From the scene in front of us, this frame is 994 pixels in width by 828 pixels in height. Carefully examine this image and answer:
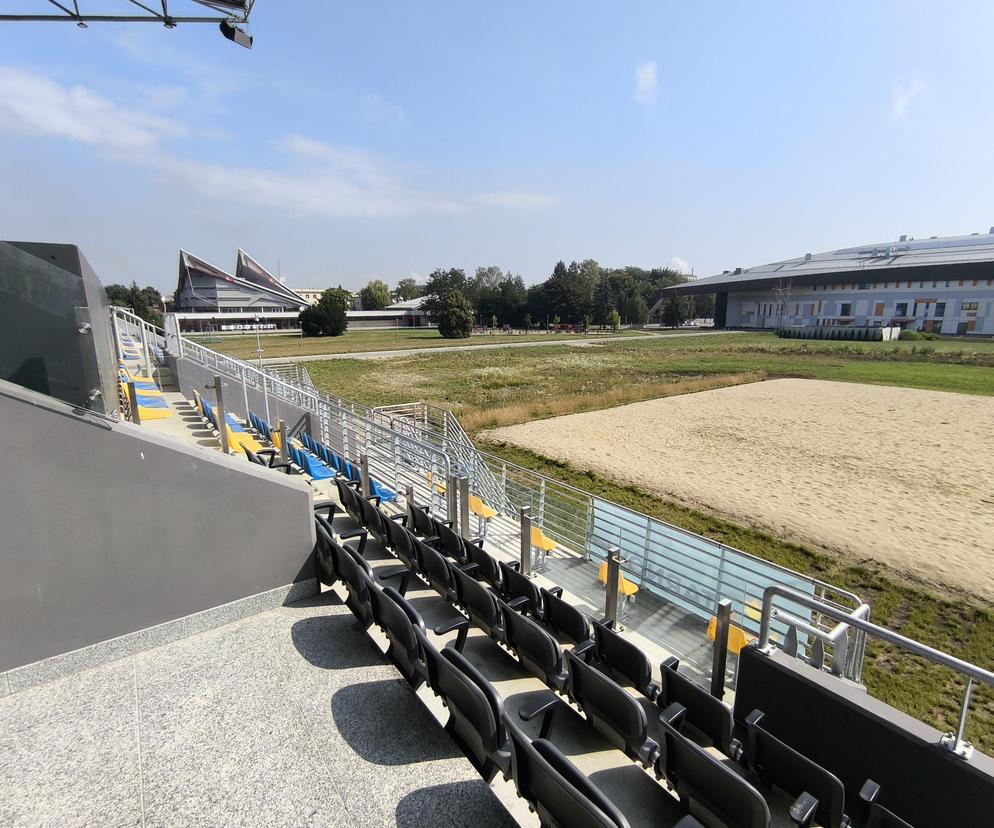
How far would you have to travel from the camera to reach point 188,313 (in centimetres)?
8994

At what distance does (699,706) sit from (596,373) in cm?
3402

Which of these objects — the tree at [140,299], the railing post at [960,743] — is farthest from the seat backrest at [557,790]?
the tree at [140,299]

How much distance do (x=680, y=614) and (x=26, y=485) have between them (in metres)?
6.47

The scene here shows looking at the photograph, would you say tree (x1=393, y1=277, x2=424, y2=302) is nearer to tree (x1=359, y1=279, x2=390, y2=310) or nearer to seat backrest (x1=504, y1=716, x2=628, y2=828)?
tree (x1=359, y1=279, x2=390, y2=310)

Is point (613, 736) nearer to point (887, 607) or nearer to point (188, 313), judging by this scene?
point (887, 607)

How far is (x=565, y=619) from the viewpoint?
442 centimetres

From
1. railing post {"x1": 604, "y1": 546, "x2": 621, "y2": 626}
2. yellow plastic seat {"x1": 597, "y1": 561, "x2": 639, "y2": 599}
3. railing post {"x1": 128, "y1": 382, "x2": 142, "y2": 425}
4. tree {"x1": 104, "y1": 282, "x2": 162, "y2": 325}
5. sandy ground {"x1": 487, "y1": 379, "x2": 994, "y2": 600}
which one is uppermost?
tree {"x1": 104, "y1": 282, "x2": 162, "y2": 325}

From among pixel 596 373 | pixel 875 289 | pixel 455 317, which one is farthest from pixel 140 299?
pixel 875 289

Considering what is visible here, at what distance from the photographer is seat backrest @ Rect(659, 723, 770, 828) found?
2342mm

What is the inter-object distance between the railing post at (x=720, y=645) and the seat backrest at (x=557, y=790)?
208 cm

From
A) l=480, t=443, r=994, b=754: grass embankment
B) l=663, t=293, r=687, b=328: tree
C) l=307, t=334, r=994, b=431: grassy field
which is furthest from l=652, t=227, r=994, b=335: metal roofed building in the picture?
l=480, t=443, r=994, b=754: grass embankment

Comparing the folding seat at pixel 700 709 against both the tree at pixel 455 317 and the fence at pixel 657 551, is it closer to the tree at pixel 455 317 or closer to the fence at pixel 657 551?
the fence at pixel 657 551

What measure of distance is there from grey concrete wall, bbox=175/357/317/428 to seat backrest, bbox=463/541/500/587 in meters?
7.42

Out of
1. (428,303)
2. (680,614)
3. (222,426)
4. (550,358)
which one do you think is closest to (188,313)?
(428,303)
